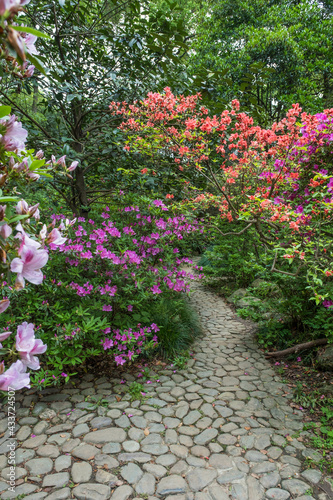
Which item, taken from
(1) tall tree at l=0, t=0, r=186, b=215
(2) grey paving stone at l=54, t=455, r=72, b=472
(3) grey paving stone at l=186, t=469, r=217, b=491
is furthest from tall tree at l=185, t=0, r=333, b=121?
(2) grey paving stone at l=54, t=455, r=72, b=472

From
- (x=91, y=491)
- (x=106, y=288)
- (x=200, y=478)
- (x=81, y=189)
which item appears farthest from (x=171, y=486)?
(x=81, y=189)

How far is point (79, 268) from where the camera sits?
2863mm

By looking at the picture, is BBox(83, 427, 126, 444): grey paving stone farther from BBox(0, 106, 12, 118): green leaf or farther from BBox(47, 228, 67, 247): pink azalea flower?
BBox(0, 106, 12, 118): green leaf

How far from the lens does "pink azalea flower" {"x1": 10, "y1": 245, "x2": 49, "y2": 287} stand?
0.71 meters

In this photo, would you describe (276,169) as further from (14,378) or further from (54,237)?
(14,378)

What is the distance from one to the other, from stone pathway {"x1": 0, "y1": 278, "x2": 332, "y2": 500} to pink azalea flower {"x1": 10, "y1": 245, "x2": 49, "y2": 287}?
1.64 metres

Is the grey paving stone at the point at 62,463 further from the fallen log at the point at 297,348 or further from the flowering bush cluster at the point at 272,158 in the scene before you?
the fallen log at the point at 297,348

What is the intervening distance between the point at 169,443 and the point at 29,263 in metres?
1.98

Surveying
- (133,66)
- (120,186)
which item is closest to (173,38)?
(133,66)

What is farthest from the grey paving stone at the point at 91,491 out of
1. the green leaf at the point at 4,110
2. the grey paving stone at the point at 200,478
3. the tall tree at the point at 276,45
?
the tall tree at the point at 276,45

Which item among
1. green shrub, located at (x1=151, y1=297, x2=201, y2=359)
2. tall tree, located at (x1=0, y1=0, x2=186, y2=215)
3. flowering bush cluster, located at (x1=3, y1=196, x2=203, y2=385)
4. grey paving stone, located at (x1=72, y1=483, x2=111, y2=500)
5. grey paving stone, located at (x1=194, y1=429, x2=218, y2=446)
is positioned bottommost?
grey paving stone, located at (x1=72, y1=483, x2=111, y2=500)

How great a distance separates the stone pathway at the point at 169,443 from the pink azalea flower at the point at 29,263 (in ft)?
5.38

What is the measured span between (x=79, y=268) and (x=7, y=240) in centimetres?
212

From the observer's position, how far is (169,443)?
217cm
